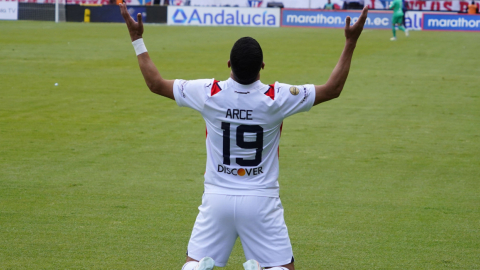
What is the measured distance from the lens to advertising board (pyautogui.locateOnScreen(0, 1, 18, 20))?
40.7m

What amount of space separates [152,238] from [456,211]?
358cm

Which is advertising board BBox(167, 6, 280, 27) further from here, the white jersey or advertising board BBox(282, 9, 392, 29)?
the white jersey

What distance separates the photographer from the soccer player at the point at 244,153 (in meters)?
3.93

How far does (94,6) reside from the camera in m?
42.1

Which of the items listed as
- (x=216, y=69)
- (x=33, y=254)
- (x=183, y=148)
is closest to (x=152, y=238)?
(x=33, y=254)

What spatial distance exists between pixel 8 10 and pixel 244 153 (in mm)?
40662

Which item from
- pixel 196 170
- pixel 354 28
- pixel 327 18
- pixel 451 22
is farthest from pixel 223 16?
pixel 354 28

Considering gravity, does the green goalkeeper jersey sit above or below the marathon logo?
above

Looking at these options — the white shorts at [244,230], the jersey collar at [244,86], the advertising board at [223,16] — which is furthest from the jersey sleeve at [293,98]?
the advertising board at [223,16]

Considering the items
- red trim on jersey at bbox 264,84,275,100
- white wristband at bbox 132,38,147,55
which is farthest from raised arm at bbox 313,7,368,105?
white wristband at bbox 132,38,147,55

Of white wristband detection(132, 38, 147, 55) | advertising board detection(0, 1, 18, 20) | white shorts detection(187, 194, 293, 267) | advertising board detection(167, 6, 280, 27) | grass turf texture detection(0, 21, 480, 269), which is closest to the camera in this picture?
white shorts detection(187, 194, 293, 267)

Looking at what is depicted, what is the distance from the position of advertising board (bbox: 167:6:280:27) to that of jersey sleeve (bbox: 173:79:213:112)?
3771 cm

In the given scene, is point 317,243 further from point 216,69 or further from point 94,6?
point 94,6

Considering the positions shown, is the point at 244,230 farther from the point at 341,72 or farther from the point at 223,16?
the point at 223,16
